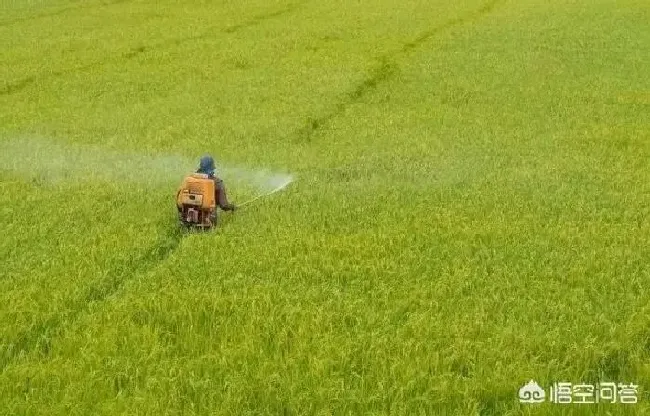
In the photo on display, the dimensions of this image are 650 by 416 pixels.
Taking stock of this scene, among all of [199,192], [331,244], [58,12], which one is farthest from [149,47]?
[331,244]

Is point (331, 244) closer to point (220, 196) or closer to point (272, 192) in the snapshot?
point (220, 196)

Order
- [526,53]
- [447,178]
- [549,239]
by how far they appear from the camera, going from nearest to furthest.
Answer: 1. [549,239]
2. [447,178]
3. [526,53]

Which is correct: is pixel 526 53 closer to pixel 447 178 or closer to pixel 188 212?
pixel 447 178

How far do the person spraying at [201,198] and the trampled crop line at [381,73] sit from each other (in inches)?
152

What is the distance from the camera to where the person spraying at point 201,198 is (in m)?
6.05

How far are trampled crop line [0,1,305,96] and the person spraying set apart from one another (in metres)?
8.83

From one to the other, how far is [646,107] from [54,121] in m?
9.25

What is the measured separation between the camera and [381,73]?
14.3m

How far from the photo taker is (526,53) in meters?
15.7

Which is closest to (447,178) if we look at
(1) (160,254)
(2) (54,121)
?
(1) (160,254)

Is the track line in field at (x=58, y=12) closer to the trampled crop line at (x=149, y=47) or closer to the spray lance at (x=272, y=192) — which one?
the trampled crop line at (x=149, y=47)

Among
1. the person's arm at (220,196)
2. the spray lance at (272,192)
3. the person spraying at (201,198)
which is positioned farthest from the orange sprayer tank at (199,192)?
the spray lance at (272,192)

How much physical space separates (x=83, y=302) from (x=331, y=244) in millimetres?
1970

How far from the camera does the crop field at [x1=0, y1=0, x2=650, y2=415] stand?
12.9 ft
